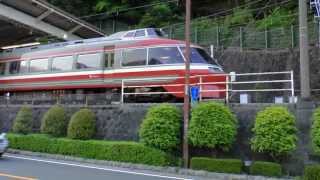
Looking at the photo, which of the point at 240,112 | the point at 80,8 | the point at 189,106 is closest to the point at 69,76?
the point at 189,106

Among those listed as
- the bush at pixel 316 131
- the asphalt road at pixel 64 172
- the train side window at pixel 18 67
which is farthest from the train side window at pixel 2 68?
the bush at pixel 316 131

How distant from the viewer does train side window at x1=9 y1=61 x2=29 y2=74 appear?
100 ft

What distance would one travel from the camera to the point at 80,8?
4872cm

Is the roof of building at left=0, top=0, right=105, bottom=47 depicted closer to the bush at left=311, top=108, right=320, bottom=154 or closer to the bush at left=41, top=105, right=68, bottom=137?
the bush at left=41, top=105, right=68, bottom=137

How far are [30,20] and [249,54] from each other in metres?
14.8

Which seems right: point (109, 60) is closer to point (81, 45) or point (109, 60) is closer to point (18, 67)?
point (81, 45)

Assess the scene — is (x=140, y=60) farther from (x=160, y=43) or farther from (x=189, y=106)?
(x=189, y=106)

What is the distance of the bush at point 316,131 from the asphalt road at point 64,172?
3.71 metres

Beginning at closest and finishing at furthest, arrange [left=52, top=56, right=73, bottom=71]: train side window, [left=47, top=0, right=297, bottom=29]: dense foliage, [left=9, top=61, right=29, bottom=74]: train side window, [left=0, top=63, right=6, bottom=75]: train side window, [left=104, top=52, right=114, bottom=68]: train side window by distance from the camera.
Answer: [left=104, top=52, right=114, bottom=68]: train side window
[left=52, top=56, right=73, bottom=71]: train side window
[left=9, top=61, right=29, bottom=74]: train side window
[left=0, top=63, right=6, bottom=75]: train side window
[left=47, top=0, right=297, bottom=29]: dense foliage

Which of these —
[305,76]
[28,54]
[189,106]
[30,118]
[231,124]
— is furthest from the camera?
[28,54]

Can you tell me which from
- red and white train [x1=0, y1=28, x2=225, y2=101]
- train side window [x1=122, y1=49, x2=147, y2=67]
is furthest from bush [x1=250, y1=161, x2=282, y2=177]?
train side window [x1=122, y1=49, x2=147, y2=67]

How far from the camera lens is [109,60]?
25016 millimetres

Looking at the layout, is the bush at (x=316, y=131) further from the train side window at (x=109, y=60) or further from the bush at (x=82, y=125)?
the train side window at (x=109, y=60)

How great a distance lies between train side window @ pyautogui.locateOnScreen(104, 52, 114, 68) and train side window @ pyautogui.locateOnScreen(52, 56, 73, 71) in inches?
108
